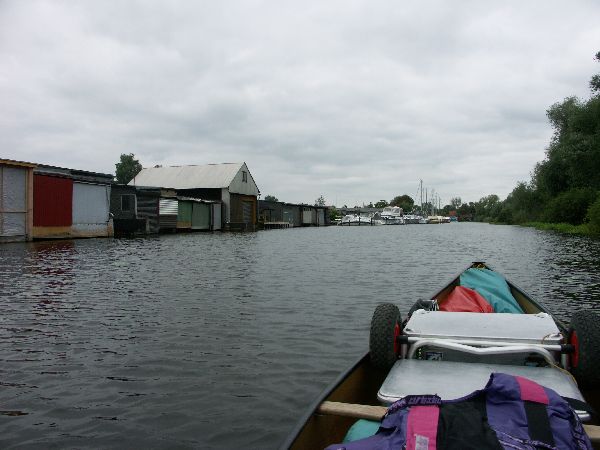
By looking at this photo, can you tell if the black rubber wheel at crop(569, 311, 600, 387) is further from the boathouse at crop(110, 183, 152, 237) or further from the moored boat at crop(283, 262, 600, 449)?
the boathouse at crop(110, 183, 152, 237)

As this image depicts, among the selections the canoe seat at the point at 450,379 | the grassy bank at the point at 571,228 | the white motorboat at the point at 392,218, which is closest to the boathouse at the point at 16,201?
the canoe seat at the point at 450,379

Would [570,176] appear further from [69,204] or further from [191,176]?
[69,204]

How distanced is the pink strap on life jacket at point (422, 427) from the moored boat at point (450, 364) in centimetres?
47

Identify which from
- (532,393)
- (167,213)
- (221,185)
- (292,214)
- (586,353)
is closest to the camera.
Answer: (532,393)

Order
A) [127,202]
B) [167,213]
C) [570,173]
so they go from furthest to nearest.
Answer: [570,173]
[167,213]
[127,202]

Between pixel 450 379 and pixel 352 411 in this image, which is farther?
pixel 450 379

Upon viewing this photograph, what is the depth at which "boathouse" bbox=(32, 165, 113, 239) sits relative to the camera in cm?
2434

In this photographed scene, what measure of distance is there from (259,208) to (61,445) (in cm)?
6094

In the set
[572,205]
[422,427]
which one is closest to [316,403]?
[422,427]

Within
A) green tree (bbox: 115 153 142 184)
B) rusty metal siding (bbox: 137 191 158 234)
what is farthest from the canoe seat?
green tree (bbox: 115 153 142 184)

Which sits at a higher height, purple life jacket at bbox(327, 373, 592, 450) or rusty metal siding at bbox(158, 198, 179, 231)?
rusty metal siding at bbox(158, 198, 179, 231)

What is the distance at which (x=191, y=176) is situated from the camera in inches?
2110

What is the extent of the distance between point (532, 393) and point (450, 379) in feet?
2.79

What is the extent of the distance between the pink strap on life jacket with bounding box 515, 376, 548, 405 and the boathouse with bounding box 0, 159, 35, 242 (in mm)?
24126
